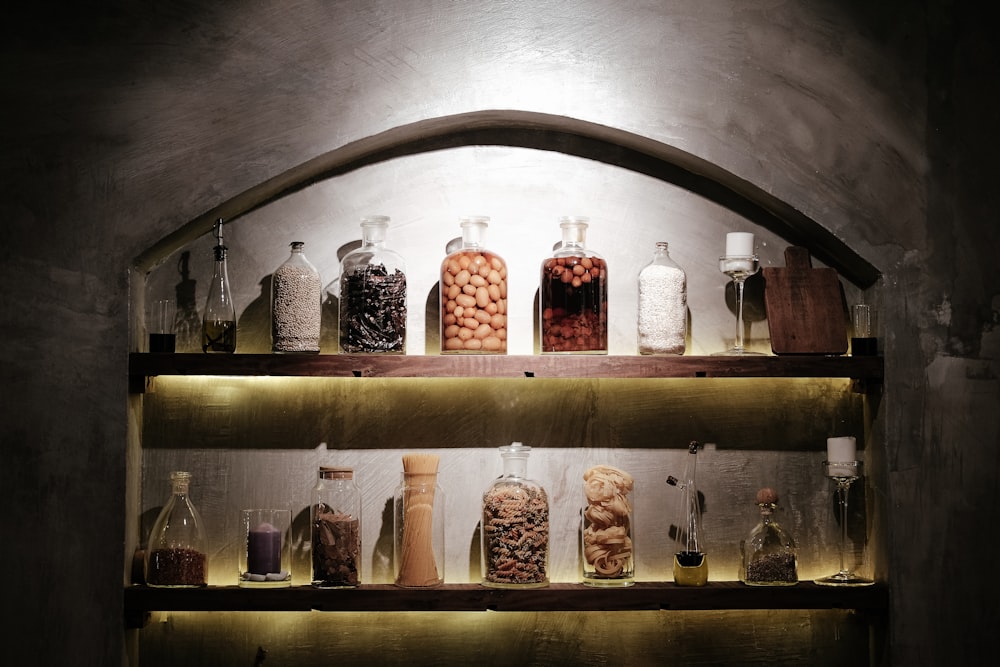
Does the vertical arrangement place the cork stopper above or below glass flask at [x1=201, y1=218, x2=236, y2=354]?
below

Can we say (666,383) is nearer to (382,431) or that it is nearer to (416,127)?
(382,431)

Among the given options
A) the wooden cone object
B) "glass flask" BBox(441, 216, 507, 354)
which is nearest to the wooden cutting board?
"glass flask" BBox(441, 216, 507, 354)

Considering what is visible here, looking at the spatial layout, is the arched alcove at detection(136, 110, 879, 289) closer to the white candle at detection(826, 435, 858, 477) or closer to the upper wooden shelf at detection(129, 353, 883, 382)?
the upper wooden shelf at detection(129, 353, 883, 382)

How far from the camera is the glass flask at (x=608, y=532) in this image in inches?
83.7

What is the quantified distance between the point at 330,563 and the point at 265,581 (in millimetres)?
154

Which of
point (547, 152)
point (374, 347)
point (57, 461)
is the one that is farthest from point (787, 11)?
point (57, 461)

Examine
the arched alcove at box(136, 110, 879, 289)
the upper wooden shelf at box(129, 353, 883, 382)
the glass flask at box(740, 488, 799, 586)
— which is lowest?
the glass flask at box(740, 488, 799, 586)

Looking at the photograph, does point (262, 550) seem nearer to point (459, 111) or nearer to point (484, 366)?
point (484, 366)

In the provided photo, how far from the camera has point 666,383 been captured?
2303mm

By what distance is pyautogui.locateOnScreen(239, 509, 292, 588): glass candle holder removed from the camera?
2.10 meters

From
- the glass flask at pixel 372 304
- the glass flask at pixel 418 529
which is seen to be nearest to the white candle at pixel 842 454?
the glass flask at pixel 418 529

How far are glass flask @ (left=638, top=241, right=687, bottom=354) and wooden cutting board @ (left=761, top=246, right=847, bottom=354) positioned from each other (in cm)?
22

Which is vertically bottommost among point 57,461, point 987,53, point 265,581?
point 265,581

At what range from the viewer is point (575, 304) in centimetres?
214
